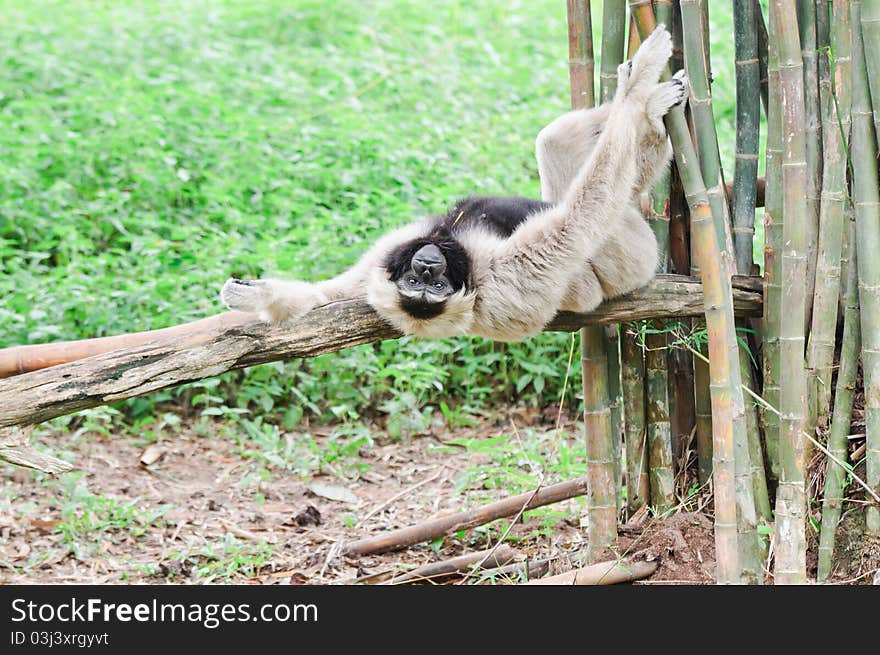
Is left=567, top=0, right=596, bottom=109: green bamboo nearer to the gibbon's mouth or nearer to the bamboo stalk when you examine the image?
the bamboo stalk

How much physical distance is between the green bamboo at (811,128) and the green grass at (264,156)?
3.11 meters

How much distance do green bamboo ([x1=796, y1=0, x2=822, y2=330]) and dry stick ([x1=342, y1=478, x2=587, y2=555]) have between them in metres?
1.76

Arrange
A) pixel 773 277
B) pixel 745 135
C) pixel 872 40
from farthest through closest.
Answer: pixel 745 135
pixel 773 277
pixel 872 40

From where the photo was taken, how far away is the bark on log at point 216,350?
383 cm

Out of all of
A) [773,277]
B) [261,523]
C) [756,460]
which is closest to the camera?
[773,277]

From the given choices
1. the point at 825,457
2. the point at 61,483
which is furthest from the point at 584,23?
the point at 61,483

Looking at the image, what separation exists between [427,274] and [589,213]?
29.3 inches

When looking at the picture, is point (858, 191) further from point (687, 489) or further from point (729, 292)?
point (687, 489)

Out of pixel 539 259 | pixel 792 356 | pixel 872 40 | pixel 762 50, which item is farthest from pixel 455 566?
pixel 872 40

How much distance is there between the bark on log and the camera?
3.83 meters

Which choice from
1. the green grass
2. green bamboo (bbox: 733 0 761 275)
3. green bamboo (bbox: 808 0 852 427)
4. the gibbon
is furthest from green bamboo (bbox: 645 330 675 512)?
the green grass

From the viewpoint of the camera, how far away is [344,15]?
1273cm

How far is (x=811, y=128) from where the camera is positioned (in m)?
4.32

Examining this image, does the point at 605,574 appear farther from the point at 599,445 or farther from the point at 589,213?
Result: the point at 589,213
